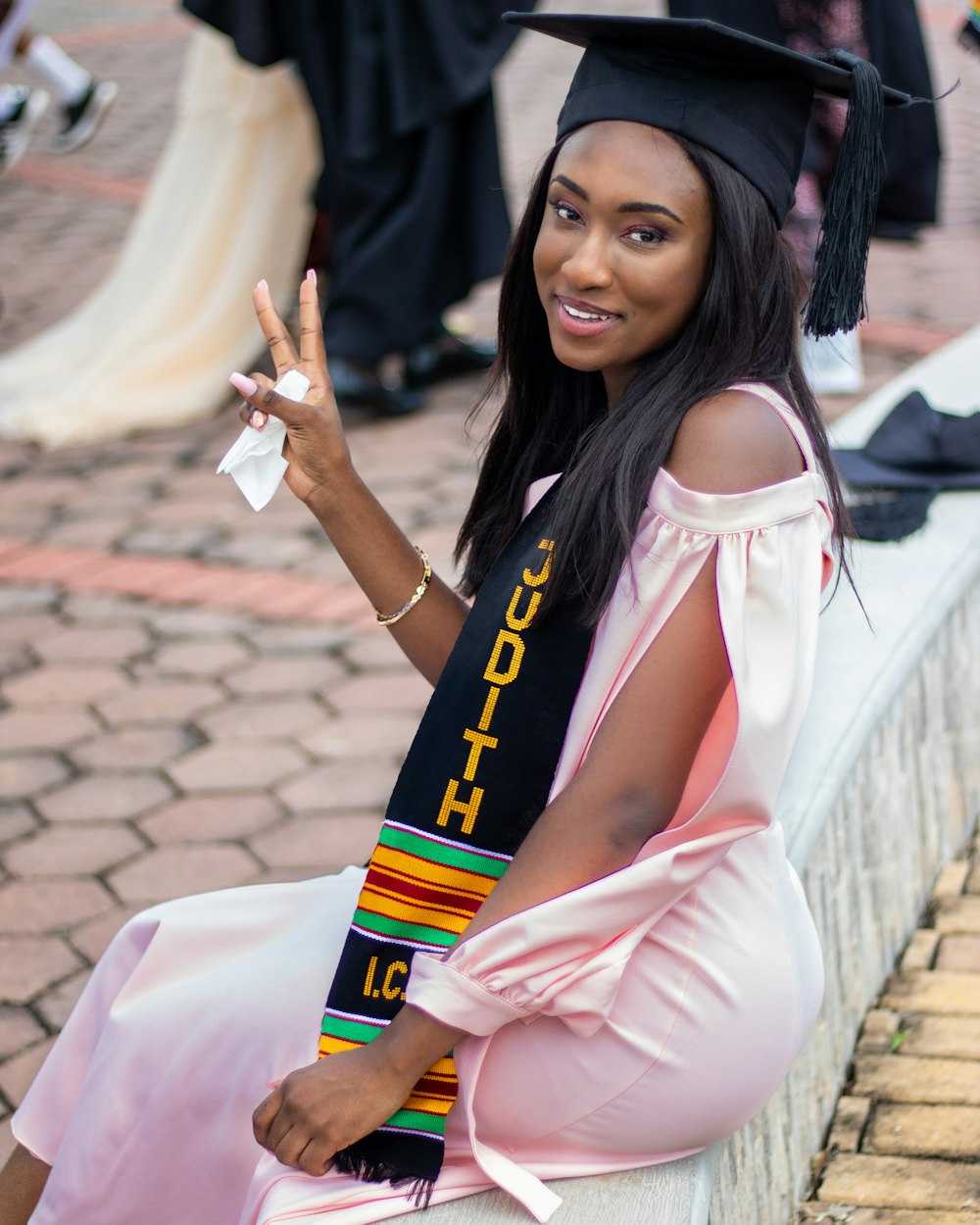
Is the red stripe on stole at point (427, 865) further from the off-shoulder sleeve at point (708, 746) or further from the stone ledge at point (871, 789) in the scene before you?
the stone ledge at point (871, 789)

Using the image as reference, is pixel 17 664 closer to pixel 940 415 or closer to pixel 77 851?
pixel 77 851

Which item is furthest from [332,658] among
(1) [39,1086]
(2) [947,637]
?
(1) [39,1086]

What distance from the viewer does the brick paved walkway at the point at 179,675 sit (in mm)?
2830

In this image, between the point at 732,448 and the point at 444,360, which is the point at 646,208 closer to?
the point at 732,448

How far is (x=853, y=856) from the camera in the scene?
2363 mm

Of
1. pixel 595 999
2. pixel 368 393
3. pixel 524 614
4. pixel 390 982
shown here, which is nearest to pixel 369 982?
pixel 390 982

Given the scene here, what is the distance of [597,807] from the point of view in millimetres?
1532

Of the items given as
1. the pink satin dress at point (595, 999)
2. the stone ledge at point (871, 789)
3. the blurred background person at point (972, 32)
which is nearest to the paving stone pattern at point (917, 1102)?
the stone ledge at point (871, 789)

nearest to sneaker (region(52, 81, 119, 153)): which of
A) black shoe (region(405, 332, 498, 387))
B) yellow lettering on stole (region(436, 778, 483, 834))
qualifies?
black shoe (region(405, 332, 498, 387))

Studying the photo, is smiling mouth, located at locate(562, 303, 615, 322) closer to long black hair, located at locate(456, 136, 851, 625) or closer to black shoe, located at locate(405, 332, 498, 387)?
long black hair, located at locate(456, 136, 851, 625)

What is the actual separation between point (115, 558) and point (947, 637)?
221 cm

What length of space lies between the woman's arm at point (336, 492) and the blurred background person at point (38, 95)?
483 centimetres

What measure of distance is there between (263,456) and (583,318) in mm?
380

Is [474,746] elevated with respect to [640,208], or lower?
lower
